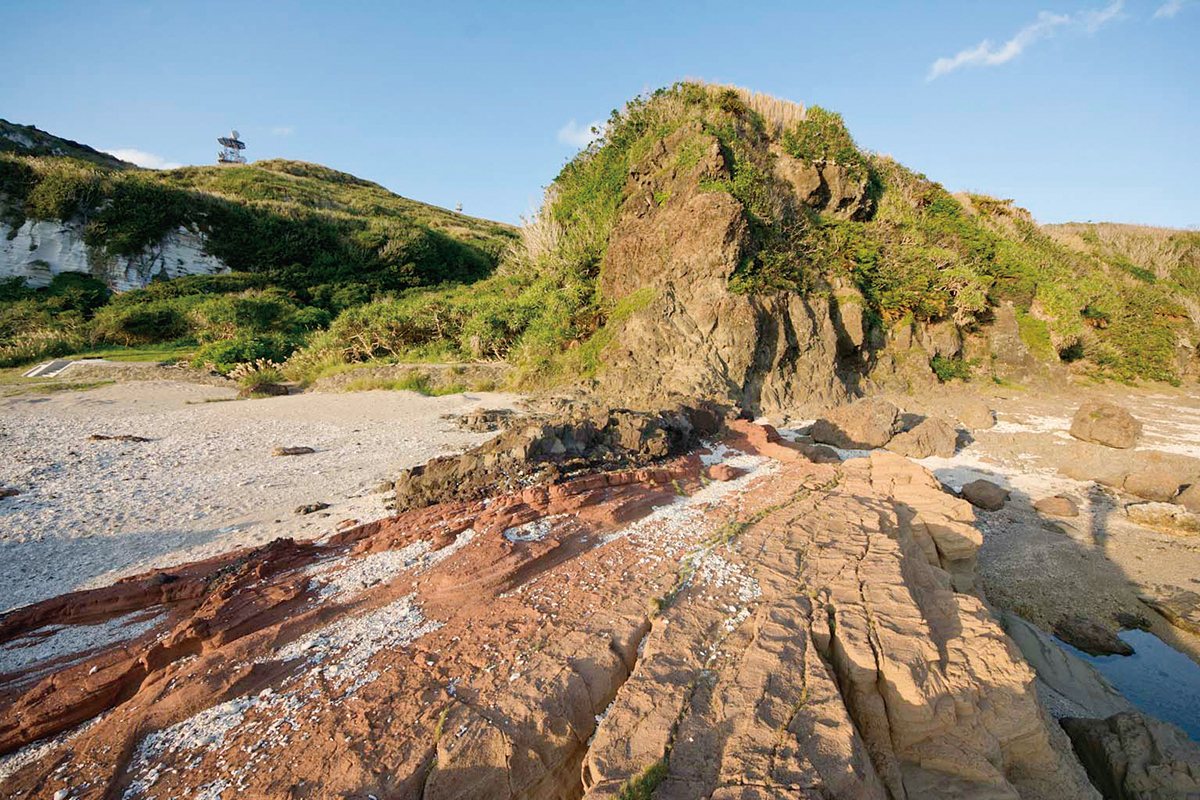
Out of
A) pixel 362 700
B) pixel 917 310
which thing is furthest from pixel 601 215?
pixel 362 700

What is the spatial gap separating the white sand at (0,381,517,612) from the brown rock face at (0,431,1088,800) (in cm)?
76

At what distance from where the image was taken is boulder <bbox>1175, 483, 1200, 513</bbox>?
7.95 meters

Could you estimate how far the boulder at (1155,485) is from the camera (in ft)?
27.3

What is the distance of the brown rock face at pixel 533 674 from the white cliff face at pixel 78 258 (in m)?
27.8

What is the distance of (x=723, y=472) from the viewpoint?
6.44 m

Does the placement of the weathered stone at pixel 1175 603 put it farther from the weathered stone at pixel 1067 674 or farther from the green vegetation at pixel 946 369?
the green vegetation at pixel 946 369

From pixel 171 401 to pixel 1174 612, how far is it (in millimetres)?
17787

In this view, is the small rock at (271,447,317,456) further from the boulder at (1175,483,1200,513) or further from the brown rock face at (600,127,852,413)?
the boulder at (1175,483,1200,513)

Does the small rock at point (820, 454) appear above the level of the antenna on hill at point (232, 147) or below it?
below

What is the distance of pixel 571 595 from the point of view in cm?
338

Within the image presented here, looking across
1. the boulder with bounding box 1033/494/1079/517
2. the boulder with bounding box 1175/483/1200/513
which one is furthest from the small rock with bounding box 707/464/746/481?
the boulder with bounding box 1175/483/1200/513

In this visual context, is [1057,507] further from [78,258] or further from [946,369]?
[78,258]

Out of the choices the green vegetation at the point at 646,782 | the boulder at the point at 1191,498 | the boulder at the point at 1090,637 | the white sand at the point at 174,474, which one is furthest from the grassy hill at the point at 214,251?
the boulder at the point at 1191,498

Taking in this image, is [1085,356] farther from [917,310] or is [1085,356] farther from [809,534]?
[809,534]
